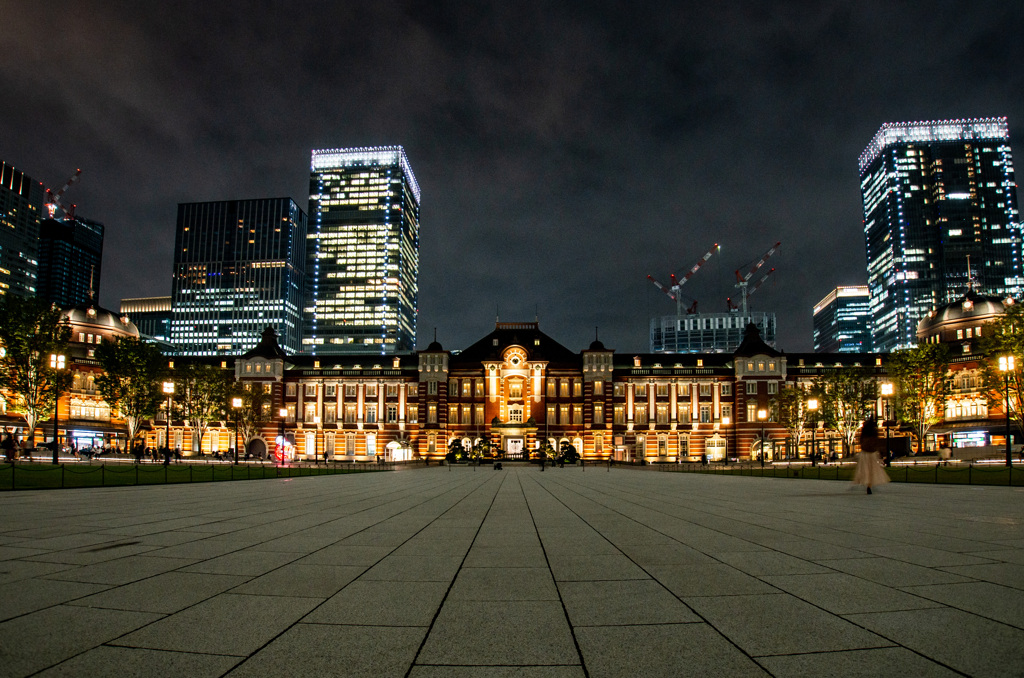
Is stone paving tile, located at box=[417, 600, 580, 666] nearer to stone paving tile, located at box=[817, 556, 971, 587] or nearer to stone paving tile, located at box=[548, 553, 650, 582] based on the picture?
stone paving tile, located at box=[548, 553, 650, 582]

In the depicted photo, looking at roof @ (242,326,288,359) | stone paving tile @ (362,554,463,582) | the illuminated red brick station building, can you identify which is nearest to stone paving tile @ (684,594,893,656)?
stone paving tile @ (362,554,463,582)

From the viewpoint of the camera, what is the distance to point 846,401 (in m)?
74.4

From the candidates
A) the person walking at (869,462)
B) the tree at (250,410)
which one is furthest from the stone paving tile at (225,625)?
the tree at (250,410)

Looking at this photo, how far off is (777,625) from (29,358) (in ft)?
236

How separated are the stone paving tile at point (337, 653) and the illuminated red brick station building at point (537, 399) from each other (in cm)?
8709

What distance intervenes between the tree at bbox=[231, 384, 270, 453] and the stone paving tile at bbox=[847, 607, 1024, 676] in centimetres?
8201

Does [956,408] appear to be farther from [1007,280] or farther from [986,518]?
[1007,280]

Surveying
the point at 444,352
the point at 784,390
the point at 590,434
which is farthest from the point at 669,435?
the point at 444,352

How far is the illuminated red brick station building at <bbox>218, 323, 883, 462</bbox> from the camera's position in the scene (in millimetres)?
93250

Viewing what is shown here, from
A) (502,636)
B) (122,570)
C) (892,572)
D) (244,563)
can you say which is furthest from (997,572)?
(122,570)

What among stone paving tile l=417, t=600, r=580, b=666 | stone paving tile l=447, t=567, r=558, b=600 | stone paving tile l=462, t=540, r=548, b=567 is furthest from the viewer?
stone paving tile l=462, t=540, r=548, b=567

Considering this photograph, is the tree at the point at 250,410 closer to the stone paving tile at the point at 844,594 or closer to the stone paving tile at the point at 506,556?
the stone paving tile at the point at 506,556

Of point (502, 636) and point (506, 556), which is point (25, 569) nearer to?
point (506, 556)

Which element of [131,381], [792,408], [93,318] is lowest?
[792,408]
